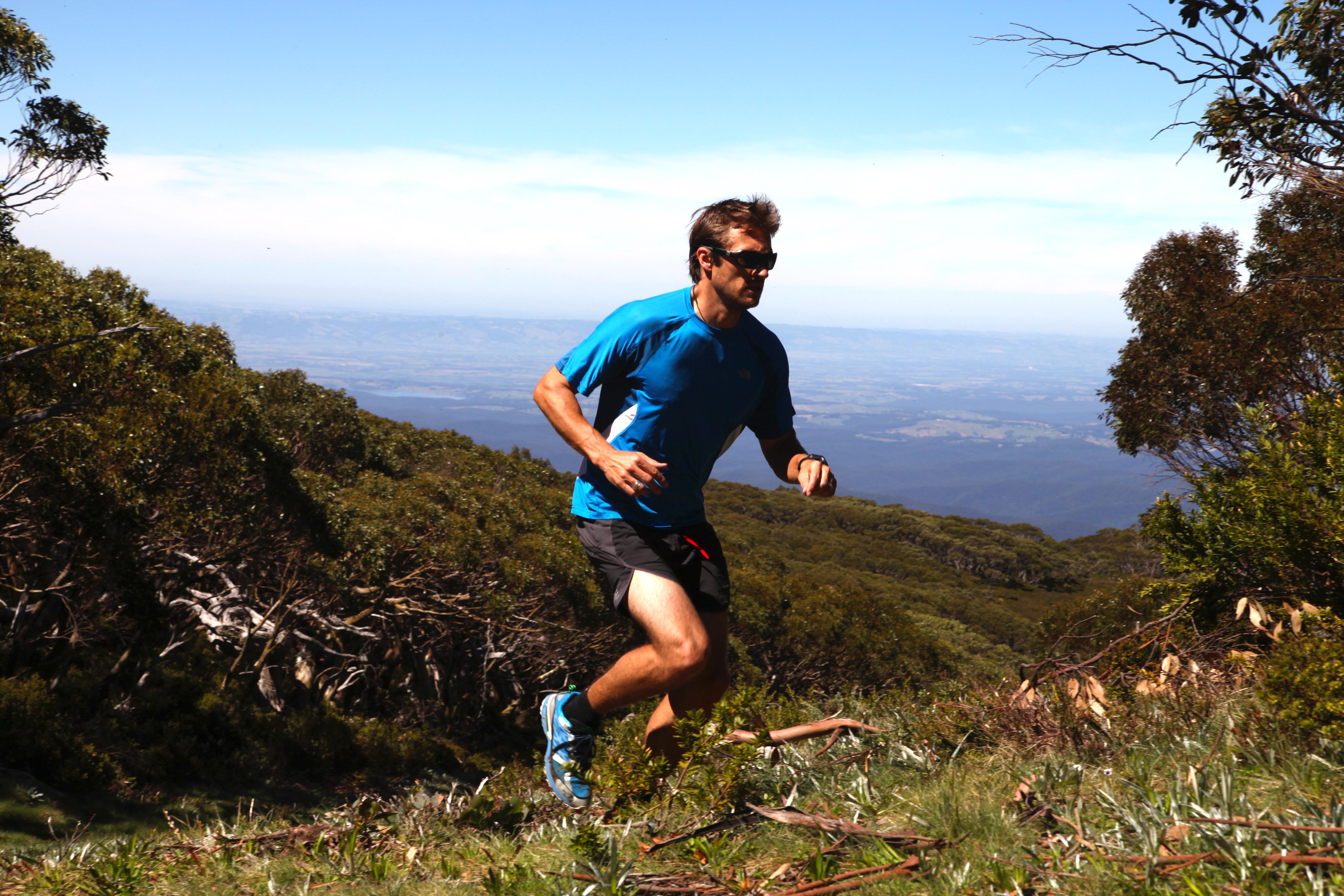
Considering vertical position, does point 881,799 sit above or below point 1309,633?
below

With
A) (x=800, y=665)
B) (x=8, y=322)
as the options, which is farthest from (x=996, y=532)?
(x=8, y=322)

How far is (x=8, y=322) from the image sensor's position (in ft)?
34.1

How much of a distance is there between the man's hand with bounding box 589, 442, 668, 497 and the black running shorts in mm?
404

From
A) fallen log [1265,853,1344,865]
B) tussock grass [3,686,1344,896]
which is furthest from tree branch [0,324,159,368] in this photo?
fallen log [1265,853,1344,865]

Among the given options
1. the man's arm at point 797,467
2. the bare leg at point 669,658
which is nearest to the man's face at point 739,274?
the man's arm at point 797,467

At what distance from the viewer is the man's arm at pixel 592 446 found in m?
2.66

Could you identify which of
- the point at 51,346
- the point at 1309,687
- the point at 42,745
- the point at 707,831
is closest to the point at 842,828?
the point at 707,831

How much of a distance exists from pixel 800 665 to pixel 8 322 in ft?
57.8

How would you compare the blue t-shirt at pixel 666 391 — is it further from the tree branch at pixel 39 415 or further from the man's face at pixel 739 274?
the tree branch at pixel 39 415

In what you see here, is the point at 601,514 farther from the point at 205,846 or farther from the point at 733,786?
the point at 205,846

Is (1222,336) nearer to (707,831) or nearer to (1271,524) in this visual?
(1271,524)

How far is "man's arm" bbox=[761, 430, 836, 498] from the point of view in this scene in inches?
124

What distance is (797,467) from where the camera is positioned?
3.32 m

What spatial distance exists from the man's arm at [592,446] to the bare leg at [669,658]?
1.20 feet
